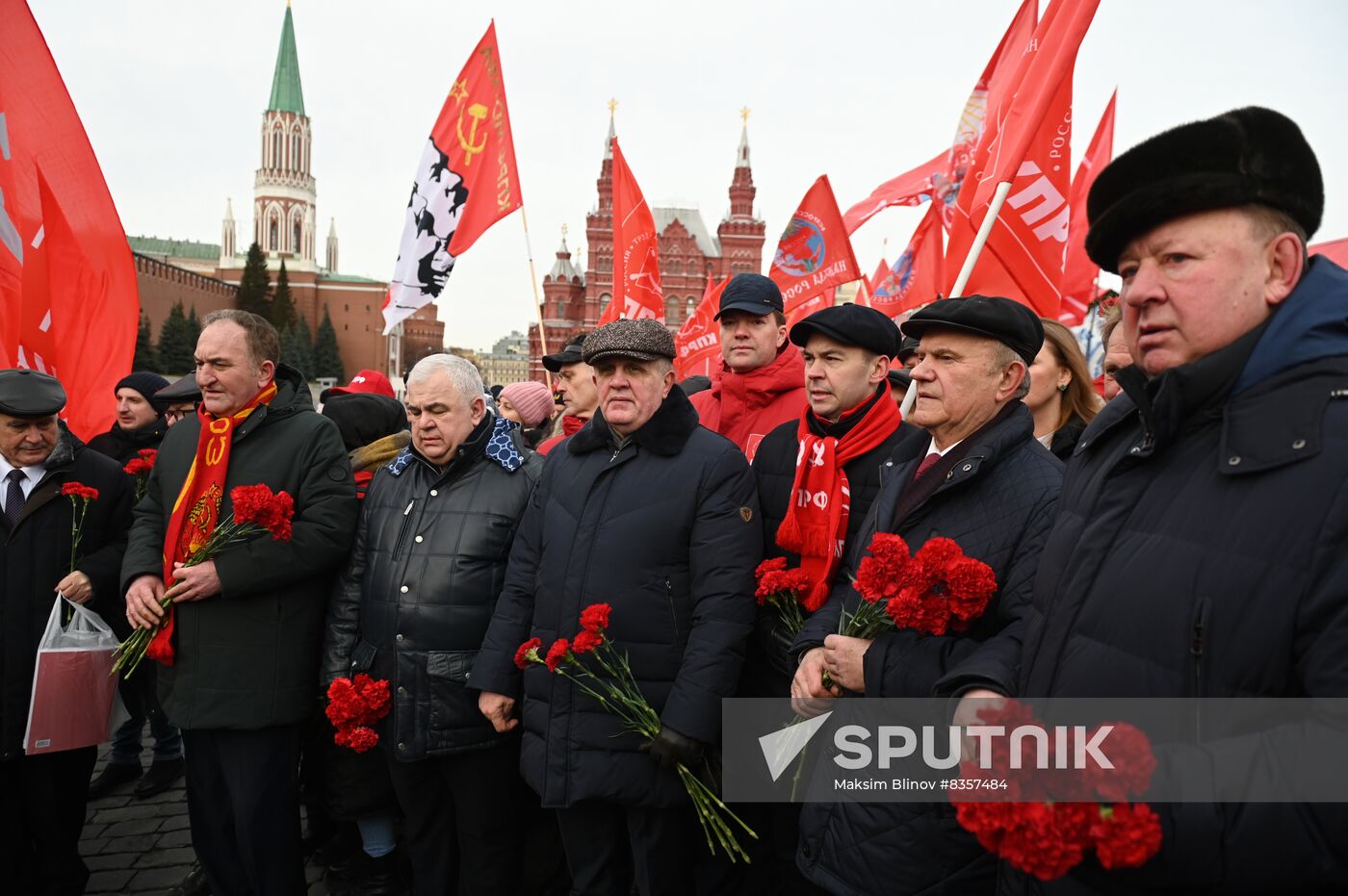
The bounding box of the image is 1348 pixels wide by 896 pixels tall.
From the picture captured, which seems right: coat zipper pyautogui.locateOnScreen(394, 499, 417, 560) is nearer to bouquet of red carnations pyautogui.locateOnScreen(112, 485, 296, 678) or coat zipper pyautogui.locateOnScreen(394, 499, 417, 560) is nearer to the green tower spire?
bouquet of red carnations pyautogui.locateOnScreen(112, 485, 296, 678)

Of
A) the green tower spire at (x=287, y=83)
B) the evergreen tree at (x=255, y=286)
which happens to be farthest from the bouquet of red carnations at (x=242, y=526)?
the green tower spire at (x=287, y=83)

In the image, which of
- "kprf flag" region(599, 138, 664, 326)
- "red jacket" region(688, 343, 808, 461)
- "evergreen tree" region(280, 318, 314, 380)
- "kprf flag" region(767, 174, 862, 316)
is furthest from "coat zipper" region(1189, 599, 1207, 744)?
"evergreen tree" region(280, 318, 314, 380)

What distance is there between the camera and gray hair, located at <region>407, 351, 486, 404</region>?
147 inches

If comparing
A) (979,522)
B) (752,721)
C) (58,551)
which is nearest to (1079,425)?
(979,522)

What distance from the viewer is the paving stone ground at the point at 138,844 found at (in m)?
4.09

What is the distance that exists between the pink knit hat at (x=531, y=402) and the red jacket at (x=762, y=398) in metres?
2.23

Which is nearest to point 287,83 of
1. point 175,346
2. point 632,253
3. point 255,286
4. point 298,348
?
point 255,286

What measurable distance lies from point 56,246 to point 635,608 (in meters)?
4.12

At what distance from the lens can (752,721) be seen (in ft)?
10.1

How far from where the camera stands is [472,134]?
8164mm

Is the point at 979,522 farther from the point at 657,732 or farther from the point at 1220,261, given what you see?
the point at 657,732

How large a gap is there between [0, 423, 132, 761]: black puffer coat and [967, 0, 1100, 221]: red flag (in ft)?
15.7

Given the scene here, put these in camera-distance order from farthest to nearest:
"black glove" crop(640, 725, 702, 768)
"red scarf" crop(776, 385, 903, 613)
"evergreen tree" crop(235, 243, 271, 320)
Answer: "evergreen tree" crop(235, 243, 271, 320) → "red scarf" crop(776, 385, 903, 613) → "black glove" crop(640, 725, 702, 768)

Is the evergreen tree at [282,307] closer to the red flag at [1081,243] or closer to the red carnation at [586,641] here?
the red flag at [1081,243]
